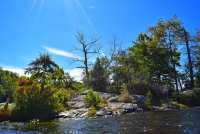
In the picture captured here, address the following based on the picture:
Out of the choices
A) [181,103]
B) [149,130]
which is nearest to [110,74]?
[181,103]

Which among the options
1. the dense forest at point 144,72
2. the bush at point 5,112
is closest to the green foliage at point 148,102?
the dense forest at point 144,72

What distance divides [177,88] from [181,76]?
4.49 metres

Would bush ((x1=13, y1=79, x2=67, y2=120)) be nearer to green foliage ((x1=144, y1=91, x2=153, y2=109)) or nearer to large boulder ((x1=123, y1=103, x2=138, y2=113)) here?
large boulder ((x1=123, y1=103, x2=138, y2=113))

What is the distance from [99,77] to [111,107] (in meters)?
22.5

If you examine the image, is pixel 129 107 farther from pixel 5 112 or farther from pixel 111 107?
pixel 5 112

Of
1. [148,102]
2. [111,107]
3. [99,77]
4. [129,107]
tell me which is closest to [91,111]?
[111,107]

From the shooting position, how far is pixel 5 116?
36.2 metres

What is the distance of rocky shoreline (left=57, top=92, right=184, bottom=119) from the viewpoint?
3753 centimetres

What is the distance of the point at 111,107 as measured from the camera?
Result: 1594 inches

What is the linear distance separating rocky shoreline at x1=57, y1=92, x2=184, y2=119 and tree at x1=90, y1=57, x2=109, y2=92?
1448cm

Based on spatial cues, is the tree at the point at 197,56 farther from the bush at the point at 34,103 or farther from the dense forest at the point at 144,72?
the bush at the point at 34,103

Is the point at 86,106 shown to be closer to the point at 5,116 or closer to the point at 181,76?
the point at 5,116

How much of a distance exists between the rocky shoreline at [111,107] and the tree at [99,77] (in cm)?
1448

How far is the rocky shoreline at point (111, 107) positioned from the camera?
37.5 metres
